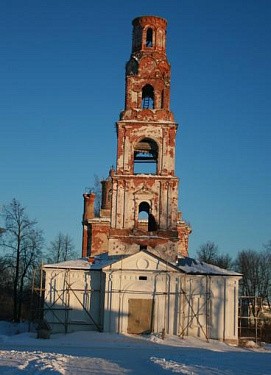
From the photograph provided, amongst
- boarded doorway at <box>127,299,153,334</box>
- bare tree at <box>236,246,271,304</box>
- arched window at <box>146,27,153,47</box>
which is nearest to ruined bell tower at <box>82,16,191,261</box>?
arched window at <box>146,27,153,47</box>

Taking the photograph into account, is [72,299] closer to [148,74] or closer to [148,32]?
[148,74]

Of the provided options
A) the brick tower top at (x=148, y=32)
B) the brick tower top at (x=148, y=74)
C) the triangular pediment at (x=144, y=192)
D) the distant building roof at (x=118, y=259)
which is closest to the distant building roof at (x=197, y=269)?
the distant building roof at (x=118, y=259)

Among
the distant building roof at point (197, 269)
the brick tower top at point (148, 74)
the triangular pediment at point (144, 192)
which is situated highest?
the brick tower top at point (148, 74)

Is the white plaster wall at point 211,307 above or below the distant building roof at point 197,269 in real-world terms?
below

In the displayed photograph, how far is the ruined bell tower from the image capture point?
90.4ft

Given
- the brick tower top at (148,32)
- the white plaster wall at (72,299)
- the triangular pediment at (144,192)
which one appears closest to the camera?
the white plaster wall at (72,299)

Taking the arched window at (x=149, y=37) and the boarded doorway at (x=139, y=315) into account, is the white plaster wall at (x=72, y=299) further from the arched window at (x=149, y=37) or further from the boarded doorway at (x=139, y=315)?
the arched window at (x=149, y=37)

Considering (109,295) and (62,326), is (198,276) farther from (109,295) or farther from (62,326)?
(62,326)

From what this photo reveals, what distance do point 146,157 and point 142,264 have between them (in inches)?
228

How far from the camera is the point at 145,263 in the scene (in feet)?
86.2

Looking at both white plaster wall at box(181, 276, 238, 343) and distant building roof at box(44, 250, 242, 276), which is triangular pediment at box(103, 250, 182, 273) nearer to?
distant building roof at box(44, 250, 242, 276)

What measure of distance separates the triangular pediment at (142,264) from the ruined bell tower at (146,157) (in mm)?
765

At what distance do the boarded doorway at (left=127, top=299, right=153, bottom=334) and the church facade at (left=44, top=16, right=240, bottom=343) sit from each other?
44 millimetres

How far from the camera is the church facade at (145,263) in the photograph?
26.1m
